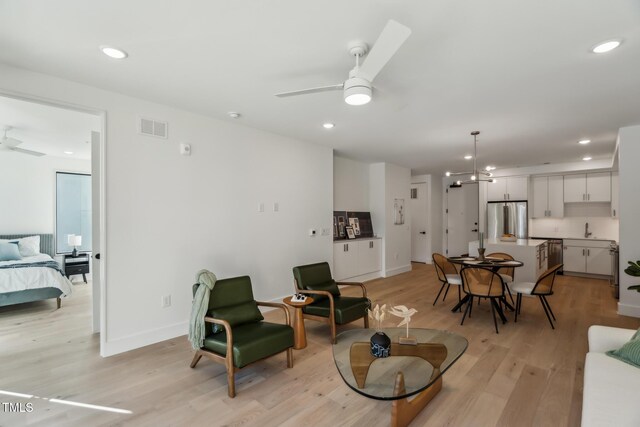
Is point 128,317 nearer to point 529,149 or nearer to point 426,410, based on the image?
point 426,410

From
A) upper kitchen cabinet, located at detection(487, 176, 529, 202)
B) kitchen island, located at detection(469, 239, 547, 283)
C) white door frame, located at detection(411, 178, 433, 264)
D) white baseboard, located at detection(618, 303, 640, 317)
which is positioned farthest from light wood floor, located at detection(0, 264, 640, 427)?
white door frame, located at detection(411, 178, 433, 264)

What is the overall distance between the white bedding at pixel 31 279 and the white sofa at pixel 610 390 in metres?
6.06

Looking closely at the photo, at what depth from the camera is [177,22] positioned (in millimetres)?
2047

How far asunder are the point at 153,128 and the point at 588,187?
8.53m

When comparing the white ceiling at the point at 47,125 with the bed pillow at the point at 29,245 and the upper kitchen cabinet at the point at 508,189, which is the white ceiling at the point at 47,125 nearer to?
the bed pillow at the point at 29,245

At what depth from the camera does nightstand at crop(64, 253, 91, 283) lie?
6.07m

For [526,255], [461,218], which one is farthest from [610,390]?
[461,218]

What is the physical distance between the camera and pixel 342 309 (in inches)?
142

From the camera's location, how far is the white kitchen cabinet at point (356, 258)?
6051mm

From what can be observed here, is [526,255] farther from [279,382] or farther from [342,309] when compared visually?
[279,382]

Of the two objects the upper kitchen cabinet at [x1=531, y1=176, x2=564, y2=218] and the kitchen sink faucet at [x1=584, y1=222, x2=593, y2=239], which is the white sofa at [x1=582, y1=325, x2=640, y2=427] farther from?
the kitchen sink faucet at [x1=584, y1=222, x2=593, y2=239]

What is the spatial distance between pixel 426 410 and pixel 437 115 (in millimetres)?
3156

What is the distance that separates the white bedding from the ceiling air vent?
296cm

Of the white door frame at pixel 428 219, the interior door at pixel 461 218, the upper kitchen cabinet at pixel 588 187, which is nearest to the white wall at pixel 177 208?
the white door frame at pixel 428 219
